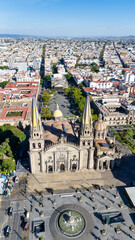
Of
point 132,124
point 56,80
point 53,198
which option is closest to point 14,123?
point 53,198

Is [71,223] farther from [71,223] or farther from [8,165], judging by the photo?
[8,165]

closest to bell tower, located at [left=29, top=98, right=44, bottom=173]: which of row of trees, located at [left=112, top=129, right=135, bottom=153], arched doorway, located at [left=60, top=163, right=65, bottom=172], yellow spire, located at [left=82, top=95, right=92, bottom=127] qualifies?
arched doorway, located at [left=60, top=163, right=65, bottom=172]

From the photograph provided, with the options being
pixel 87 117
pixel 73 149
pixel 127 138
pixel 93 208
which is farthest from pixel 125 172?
pixel 87 117

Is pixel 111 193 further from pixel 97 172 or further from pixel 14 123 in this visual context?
pixel 14 123

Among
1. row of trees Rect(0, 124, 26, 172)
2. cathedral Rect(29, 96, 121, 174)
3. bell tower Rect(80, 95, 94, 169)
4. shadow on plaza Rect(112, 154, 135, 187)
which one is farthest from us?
row of trees Rect(0, 124, 26, 172)

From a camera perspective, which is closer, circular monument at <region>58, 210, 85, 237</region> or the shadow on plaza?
circular monument at <region>58, 210, 85, 237</region>

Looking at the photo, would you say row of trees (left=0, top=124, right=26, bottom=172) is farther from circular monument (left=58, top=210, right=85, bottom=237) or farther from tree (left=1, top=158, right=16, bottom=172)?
circular monument (left=58, top=210, right=85, bottom=237)
